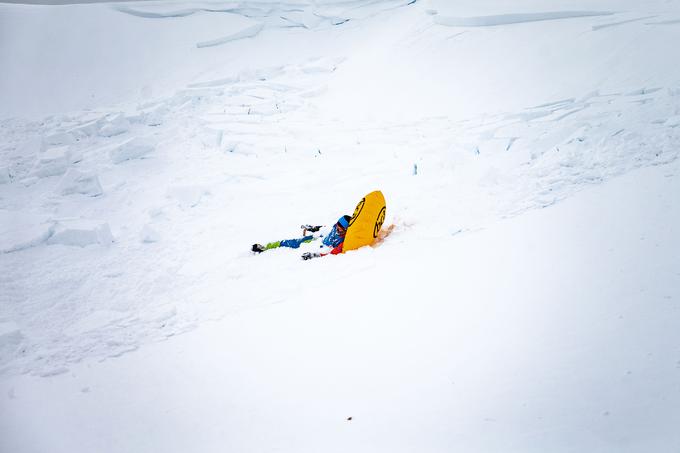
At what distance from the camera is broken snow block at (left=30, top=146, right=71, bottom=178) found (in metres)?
7.07

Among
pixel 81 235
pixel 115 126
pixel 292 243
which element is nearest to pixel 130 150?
pixel 115 126

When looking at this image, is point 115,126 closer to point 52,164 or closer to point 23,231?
point 52,164

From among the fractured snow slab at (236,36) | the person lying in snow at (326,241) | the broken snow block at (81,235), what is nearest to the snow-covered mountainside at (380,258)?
Answer: the broken snow block at (81,235)

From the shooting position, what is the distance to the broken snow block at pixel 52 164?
7.07 metres

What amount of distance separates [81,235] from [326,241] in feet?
9.99

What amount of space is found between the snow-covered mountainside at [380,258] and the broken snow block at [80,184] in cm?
4

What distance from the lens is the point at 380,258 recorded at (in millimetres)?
3693

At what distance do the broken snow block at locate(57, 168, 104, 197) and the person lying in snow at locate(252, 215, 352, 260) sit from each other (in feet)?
12.2

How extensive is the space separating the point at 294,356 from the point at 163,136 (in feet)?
24.3

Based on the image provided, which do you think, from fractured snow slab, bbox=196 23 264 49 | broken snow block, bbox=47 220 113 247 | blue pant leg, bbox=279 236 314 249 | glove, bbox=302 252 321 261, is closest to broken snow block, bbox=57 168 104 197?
broken snow block, bbox=47 220 113 247

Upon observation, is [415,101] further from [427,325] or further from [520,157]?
[427,325]

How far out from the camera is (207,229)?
523 cm

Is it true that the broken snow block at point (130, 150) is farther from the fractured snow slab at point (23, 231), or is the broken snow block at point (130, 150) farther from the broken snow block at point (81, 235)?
the broken snow block at point (81, 235)

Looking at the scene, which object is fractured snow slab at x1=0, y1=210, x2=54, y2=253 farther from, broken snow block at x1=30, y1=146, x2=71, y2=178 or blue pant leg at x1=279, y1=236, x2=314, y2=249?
blue pant leg at x1=279, y1=236, x2=314, y2=249
